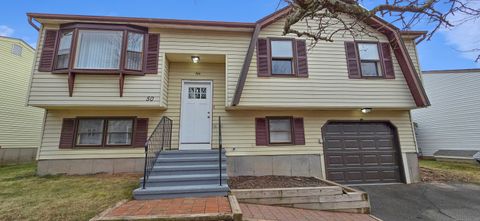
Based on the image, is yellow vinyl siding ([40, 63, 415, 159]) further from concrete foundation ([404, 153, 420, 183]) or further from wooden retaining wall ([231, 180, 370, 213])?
wooden retaining wall ([231, 180, 370, 213])

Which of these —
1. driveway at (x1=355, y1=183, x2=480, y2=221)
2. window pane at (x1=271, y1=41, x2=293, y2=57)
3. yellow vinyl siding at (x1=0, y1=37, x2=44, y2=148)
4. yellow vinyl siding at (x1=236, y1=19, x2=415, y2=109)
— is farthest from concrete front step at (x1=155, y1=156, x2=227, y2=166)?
yellow vinyl siding at (x1=0, y1=37, x2=44, y2=148)

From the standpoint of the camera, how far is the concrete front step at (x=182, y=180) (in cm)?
486

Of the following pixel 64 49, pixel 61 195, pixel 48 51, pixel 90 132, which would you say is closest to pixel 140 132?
pixel 90 132

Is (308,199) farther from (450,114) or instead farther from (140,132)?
(450,114)

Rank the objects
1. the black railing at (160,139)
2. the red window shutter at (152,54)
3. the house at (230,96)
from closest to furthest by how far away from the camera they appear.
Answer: the black railing at (160,139) → the house at (230,96) → the red window shutter at (152,54)

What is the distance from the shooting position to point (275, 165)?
286 inches

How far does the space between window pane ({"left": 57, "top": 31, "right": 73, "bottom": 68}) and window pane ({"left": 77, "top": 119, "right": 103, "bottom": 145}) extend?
1880 millimetres

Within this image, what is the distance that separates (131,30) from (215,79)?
3108mm

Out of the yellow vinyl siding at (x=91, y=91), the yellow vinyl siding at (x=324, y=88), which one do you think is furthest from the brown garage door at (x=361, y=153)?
the yellow vinyl siding at (x=91, y=91)

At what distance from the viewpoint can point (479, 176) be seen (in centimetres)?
812

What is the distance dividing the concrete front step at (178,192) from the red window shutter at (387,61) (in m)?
6.87

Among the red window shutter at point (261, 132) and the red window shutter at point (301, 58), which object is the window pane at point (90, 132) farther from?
the red window shutter at point (301, 58)

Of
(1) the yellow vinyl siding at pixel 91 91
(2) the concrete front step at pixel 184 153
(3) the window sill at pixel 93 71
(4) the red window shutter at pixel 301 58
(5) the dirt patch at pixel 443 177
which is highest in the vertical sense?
(4) the red window shutter at pixel 301 58

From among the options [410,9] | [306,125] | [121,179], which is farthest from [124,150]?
[410,9]
